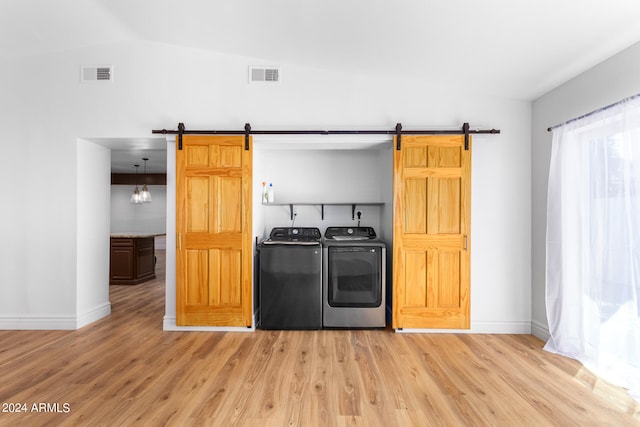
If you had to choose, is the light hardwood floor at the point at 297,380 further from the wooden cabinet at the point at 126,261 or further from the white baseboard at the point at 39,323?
the wooden cabinet at the point at 126,261

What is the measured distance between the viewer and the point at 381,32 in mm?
2561

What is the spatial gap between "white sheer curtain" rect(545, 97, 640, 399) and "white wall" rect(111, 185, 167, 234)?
9.55 meters

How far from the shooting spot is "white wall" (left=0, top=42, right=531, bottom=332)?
3.33 m

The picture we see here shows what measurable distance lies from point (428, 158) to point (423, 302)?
1471 mm

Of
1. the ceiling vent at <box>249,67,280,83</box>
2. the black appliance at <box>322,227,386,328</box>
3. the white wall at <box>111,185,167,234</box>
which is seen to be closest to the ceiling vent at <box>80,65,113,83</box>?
the ceiling vent at <box>249,67,280,83</box>

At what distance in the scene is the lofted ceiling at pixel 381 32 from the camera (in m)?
2.12

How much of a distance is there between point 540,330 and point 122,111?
4808 mm

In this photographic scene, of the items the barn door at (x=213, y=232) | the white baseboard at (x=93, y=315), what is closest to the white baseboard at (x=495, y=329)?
the barn door at (x=213, y=232)

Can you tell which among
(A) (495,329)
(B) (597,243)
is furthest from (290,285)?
(B) (597,243)

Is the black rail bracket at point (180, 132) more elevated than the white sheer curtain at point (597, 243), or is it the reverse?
the black rail bracket at point (180, 132)

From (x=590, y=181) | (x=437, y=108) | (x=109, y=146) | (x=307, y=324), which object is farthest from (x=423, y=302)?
(x=109, y=146)

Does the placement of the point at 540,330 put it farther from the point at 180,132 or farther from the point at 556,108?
the point at 180,132

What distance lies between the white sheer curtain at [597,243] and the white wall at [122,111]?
796mm

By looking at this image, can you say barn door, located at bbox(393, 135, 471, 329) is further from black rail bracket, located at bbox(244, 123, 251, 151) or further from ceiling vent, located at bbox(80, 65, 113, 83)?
ceiling vent, located at bbox(80, 65, 113, 83)
